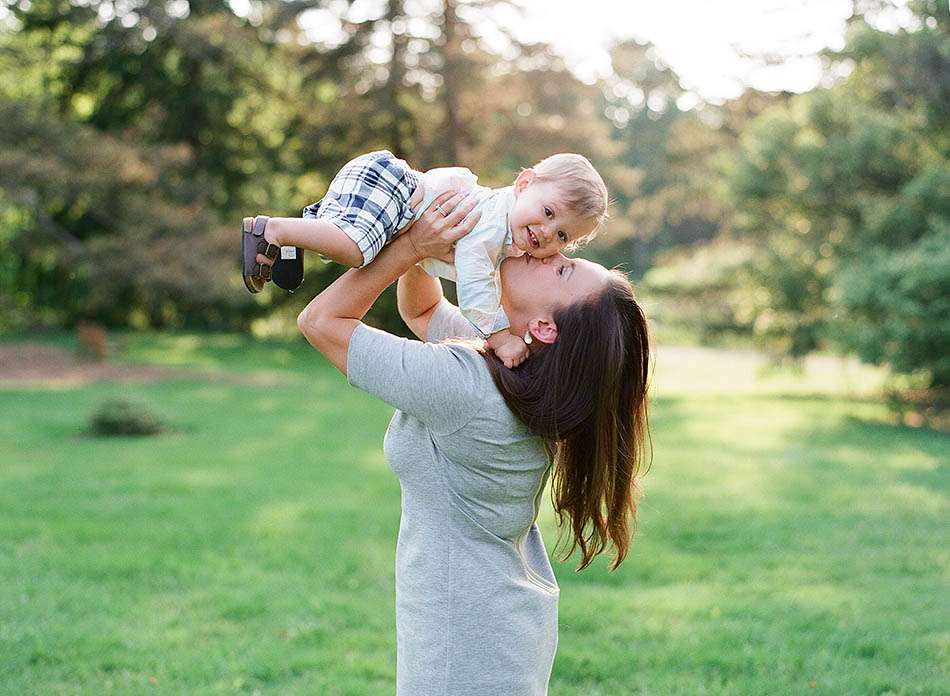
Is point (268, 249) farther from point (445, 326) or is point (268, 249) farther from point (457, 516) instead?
point (457, 516)

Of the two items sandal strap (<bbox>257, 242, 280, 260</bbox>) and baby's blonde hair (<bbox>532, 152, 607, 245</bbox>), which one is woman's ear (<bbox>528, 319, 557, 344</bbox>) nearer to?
baby's blonde hair (<bbox>532, 152, 607, 245</bbox>)

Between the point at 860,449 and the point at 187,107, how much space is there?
64.0 ft

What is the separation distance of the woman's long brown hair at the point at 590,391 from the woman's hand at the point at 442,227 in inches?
15.3

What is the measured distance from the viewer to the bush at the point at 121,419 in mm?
10969

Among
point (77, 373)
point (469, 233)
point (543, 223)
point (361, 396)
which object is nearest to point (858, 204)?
point (361, 396)

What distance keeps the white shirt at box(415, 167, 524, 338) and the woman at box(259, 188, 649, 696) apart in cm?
7

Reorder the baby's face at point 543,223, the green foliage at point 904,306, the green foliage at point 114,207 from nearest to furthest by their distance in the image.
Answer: the baby's face at point 543,223
the green foliage at point 904,306
the green foliage at point 114,207

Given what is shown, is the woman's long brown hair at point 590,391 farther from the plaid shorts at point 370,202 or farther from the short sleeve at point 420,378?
the plaid shorts at point 370,202

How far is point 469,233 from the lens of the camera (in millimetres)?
2566

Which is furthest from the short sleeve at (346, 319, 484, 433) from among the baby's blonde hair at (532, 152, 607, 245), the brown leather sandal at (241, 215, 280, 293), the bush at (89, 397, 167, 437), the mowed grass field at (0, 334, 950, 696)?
the bush at (89, 397, 167, 437)

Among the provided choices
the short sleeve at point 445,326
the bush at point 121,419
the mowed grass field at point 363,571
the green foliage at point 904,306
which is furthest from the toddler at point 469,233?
the green foliage at point 904,306

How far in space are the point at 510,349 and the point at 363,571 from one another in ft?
12.7

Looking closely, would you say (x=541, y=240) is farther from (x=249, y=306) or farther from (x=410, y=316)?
(x=249, y=306)

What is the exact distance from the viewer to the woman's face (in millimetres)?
2184
